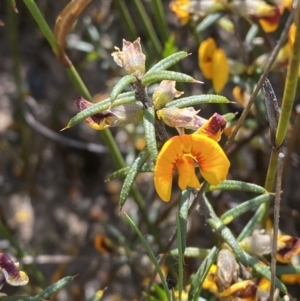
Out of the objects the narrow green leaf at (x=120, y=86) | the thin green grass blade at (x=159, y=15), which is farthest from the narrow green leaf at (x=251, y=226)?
the thin green grass blade at (x=159, y=15)

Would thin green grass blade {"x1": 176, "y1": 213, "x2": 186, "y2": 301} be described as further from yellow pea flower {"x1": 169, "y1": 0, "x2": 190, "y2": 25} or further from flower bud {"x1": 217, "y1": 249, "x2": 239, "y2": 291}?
yellow pea flower {"x1": 169, "y1": 0, "x2": 190, "y2": 25}

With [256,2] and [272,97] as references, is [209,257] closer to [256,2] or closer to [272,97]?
[272,97]

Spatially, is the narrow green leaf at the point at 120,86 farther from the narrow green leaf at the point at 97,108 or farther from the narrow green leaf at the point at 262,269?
the narrow green leaf at the point at 262,269

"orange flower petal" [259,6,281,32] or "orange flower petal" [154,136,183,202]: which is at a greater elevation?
"orange flower petal" [154,136,183,202]

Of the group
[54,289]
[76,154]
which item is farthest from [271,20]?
[76,154]

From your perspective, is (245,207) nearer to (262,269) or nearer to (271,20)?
(262,269)

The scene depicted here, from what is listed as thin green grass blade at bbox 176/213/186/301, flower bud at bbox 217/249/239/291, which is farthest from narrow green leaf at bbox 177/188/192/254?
flower bud at bbox 217/249/239/291
